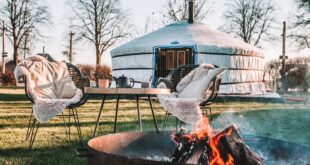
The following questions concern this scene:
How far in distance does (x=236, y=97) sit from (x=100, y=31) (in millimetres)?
10647

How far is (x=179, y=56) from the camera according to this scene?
39.3 feet

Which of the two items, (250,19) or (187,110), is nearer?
(187,110)

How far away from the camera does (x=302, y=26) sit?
18078 millimetres

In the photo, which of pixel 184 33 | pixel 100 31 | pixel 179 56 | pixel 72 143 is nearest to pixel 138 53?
pixel 184 33

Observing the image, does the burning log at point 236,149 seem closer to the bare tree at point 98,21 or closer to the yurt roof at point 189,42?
the yurt roof at point 189,42

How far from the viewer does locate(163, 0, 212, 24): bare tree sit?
56.1 ft

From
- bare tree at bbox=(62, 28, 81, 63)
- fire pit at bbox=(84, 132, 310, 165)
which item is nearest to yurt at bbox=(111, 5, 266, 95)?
fire pit at bbox=(84, 132, 310, 165)

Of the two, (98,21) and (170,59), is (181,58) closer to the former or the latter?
(170,59)

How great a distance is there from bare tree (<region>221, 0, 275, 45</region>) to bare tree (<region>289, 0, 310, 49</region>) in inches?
106

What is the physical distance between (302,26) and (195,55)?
10576mm

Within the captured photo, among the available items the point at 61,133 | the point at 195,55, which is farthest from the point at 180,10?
the point at 61,133

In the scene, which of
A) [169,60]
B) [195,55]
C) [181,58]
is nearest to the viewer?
[195,55]

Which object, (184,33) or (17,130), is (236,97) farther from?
(17,130)

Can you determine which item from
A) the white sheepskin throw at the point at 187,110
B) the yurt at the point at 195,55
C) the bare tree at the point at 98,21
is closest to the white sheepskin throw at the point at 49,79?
the white sheepskin throw at the point at 187,110
